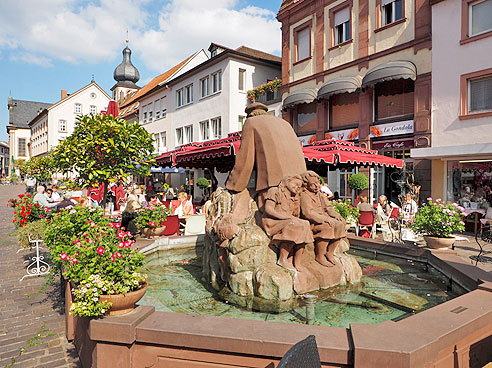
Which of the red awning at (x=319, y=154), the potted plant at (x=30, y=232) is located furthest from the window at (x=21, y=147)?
the potted plant at (x=30, y=232)

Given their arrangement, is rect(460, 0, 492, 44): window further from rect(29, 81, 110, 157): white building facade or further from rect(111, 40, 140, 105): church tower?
rect(111, 40, 140, 105): church tower

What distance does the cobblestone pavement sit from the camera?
3.73 metres

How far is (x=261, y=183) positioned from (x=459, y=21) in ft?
43.2

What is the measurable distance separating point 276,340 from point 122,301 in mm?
1474

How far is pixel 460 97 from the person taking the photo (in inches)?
518

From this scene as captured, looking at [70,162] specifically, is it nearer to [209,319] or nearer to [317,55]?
[209,319]

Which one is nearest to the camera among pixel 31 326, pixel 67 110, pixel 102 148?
pixel 31 326

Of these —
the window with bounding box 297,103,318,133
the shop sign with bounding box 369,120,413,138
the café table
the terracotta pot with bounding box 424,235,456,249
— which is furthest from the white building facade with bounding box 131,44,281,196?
the terracotta pot with bounding box 424,235,456,249

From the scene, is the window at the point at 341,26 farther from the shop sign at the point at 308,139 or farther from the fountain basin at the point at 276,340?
the fountain basin at the point at 276,340

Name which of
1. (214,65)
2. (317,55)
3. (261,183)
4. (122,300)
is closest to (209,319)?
(122,300)

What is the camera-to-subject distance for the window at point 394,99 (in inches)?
594

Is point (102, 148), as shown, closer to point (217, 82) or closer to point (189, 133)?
point (217, 82)

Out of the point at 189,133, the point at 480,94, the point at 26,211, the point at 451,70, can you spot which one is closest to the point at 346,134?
the point at 451,70

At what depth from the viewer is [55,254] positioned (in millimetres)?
3865
